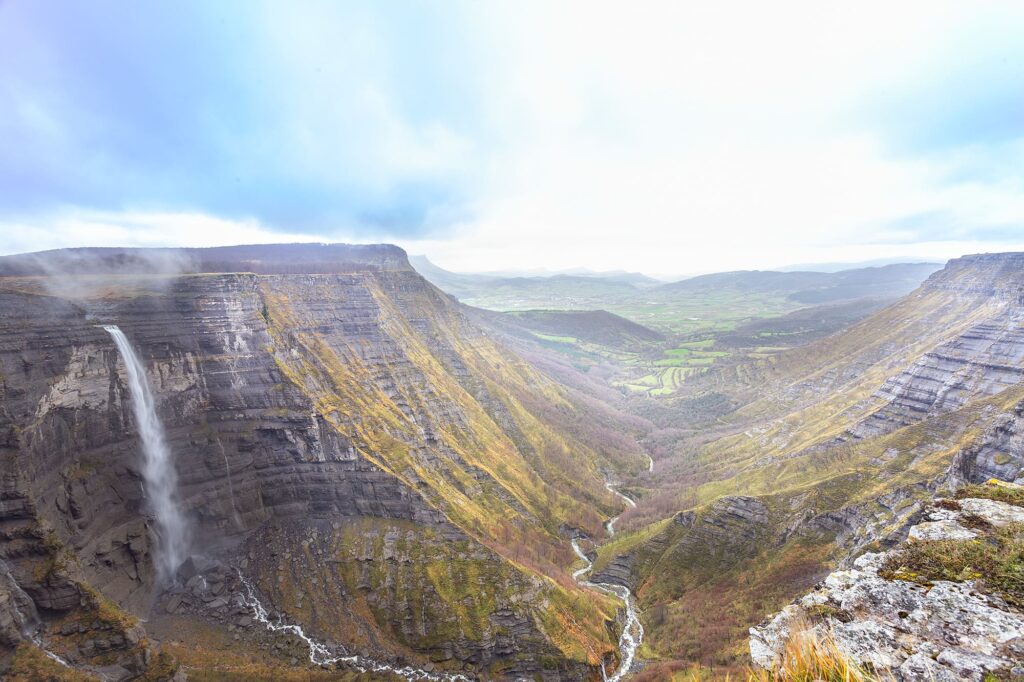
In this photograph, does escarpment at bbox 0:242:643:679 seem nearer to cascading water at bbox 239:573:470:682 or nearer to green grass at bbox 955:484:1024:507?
cascading water at bbox 239:573:470:682

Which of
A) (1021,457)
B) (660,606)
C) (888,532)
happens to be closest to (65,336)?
(660,606)

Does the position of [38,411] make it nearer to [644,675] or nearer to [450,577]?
[450,577]

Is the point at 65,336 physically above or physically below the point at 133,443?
above

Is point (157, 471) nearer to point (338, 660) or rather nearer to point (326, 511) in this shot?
point (326, 511)

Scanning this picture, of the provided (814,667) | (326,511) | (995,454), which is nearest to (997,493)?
(814,667)

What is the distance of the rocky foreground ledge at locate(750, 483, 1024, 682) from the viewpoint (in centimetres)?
1697

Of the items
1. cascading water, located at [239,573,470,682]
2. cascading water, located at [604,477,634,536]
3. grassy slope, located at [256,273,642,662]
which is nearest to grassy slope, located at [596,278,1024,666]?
cascading water, located at [604,477,634,536]

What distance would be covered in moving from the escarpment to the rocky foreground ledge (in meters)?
72.0

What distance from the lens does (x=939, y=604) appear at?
1986 centimetres

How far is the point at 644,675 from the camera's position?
261ft

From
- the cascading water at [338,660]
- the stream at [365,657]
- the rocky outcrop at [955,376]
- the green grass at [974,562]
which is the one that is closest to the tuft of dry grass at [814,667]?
the green grass at [974,562]

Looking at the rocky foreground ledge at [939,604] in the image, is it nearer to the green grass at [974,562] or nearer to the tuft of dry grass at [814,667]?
the green grass at [974,562]

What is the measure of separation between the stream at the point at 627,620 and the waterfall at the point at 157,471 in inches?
3109

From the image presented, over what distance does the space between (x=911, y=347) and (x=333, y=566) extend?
21350 cm
